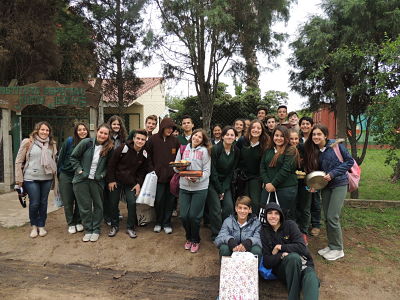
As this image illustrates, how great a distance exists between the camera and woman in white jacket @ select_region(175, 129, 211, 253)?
4.14 m

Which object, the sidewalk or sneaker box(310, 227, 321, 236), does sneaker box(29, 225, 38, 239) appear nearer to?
the sidewalk

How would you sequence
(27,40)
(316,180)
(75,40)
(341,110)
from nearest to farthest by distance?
(316,180) → (341,110) → (27,40) → (75,40)

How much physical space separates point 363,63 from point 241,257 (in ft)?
15.2

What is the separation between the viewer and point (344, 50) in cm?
586

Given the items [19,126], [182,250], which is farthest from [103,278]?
[19,126]

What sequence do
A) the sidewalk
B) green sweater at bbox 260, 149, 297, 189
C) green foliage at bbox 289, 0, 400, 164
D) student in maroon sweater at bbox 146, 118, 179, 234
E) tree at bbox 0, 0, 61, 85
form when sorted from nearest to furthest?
green sweater at bbox 260, 149, 297, 189 < student in maroon sweater at bbox 146, 118, 179, 234 < the sidewalk < green foliage at bbox 289, 0, 400, 164 < tree at bbox 0, 0, 61, 85

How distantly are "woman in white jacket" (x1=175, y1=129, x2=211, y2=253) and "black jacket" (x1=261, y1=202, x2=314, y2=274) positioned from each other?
97cm

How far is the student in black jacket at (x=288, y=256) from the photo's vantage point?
2961 millimetres

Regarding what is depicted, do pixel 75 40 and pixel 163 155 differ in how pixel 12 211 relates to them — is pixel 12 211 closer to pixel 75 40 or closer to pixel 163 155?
pixel 163 155

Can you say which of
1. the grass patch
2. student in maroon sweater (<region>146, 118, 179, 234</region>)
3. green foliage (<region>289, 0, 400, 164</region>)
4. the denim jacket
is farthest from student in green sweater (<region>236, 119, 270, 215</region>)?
green foliage (<region>289, 0, 400, 164</region>)

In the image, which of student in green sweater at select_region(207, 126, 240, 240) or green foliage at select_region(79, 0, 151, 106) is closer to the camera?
student in green sweater at select_region(207, 126, 240, 240)

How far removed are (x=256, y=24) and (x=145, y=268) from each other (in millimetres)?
5179

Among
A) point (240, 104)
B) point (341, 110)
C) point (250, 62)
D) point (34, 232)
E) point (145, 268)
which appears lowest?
point (145, 268)

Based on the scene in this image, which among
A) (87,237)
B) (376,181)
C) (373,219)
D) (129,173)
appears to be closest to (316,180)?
(373,219)
